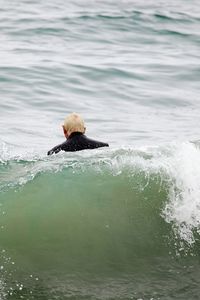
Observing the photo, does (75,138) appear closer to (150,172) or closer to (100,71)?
(150,172)

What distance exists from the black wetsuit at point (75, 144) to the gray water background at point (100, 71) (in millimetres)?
2220

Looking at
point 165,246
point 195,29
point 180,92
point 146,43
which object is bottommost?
point 165,246

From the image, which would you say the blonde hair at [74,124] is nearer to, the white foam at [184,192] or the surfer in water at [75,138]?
Answer: the surfer in water at [75,138]

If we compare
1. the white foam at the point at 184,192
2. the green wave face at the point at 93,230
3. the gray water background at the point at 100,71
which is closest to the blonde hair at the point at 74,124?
the green wave face at the point at 93,230

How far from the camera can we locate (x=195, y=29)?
2448 cm

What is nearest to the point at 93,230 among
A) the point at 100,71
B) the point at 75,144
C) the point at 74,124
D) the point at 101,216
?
the point at 101,216

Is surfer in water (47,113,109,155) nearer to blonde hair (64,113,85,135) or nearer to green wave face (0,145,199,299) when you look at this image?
blonde hair (64,113,85,135)

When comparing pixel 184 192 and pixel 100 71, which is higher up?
pixel 100 71

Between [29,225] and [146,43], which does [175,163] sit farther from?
[146,43]

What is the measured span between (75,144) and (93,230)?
6.24ft

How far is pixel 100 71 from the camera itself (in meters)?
18.5

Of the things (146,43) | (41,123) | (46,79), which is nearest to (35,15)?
(146,43)

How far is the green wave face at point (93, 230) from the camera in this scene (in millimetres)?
6750

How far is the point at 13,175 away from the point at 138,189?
1.48 metres
